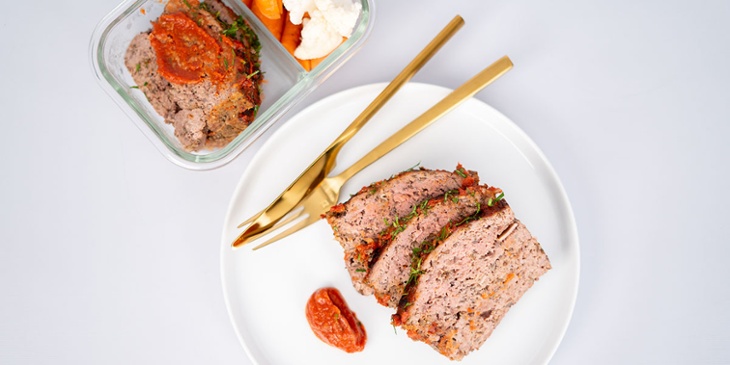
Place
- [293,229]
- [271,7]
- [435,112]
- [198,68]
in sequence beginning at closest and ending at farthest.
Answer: [198,68], [271,7], [435,112], [293,229]

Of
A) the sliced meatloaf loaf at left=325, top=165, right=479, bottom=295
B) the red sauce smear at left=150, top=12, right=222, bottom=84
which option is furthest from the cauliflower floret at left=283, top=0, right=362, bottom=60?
the sliced meatloaf loaf at left=325, top=165, right=479, bottom=295

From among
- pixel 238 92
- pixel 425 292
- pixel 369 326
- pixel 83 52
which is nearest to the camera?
pixel 238 92

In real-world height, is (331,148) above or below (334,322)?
above

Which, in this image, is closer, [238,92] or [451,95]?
[238,92]

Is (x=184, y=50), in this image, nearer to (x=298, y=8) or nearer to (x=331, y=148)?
(x=298, y=8)

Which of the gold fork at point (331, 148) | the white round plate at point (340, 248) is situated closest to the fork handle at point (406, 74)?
the gold fork at point (331, 148)

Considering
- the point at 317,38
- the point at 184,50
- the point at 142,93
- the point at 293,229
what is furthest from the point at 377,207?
the point at 142,93

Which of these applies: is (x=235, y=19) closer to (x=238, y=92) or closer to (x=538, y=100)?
(x=238, y=92)

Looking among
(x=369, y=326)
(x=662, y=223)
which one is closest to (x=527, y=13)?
(x=662, y=223)
